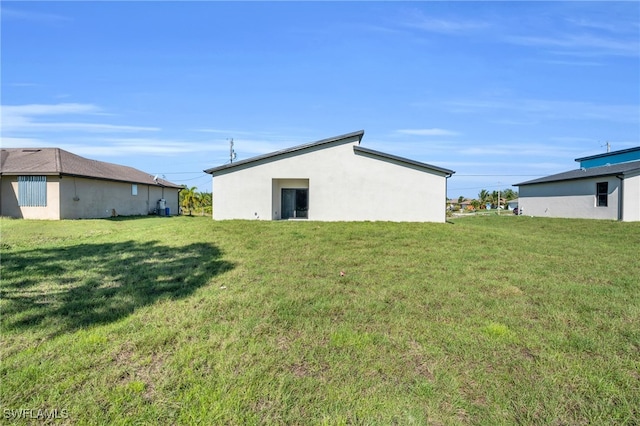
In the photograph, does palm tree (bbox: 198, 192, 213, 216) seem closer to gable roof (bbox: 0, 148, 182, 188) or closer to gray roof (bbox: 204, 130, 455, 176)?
gable roof (bbox: 0, 148, 182, 188)

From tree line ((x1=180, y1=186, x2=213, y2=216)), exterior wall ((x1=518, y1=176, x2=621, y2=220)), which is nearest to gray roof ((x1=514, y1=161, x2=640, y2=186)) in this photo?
exterior wall ((x1=518, y1=176, x2=621, y2=220))

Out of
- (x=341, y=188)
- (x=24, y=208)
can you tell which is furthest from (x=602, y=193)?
(x=24, y=208)

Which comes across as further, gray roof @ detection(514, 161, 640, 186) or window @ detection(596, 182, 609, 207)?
window @ detection(596, 182, 609, 207)

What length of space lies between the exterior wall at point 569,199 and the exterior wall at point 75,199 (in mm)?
30639

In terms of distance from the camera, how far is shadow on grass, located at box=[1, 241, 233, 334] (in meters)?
4.44

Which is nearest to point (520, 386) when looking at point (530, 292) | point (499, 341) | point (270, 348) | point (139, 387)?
point (499, 341)

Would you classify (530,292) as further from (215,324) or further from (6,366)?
(6,366)

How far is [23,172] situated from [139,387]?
855 inches

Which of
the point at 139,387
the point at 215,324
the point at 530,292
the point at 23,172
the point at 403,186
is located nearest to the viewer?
the point at 139,387

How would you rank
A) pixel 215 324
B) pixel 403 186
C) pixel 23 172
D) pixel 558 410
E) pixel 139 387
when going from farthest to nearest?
1. pixel 23 172
2. pixel 403 186
3. pixel 215 324
4. pixel 139 387
5. pixel 558 410

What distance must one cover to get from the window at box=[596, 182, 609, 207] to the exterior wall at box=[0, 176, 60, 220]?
102 feet

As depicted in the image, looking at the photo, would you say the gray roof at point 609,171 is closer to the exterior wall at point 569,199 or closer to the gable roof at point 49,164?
the exterior wall at point 569,199

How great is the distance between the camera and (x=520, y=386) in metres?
2.97

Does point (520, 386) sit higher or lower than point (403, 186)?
lower
